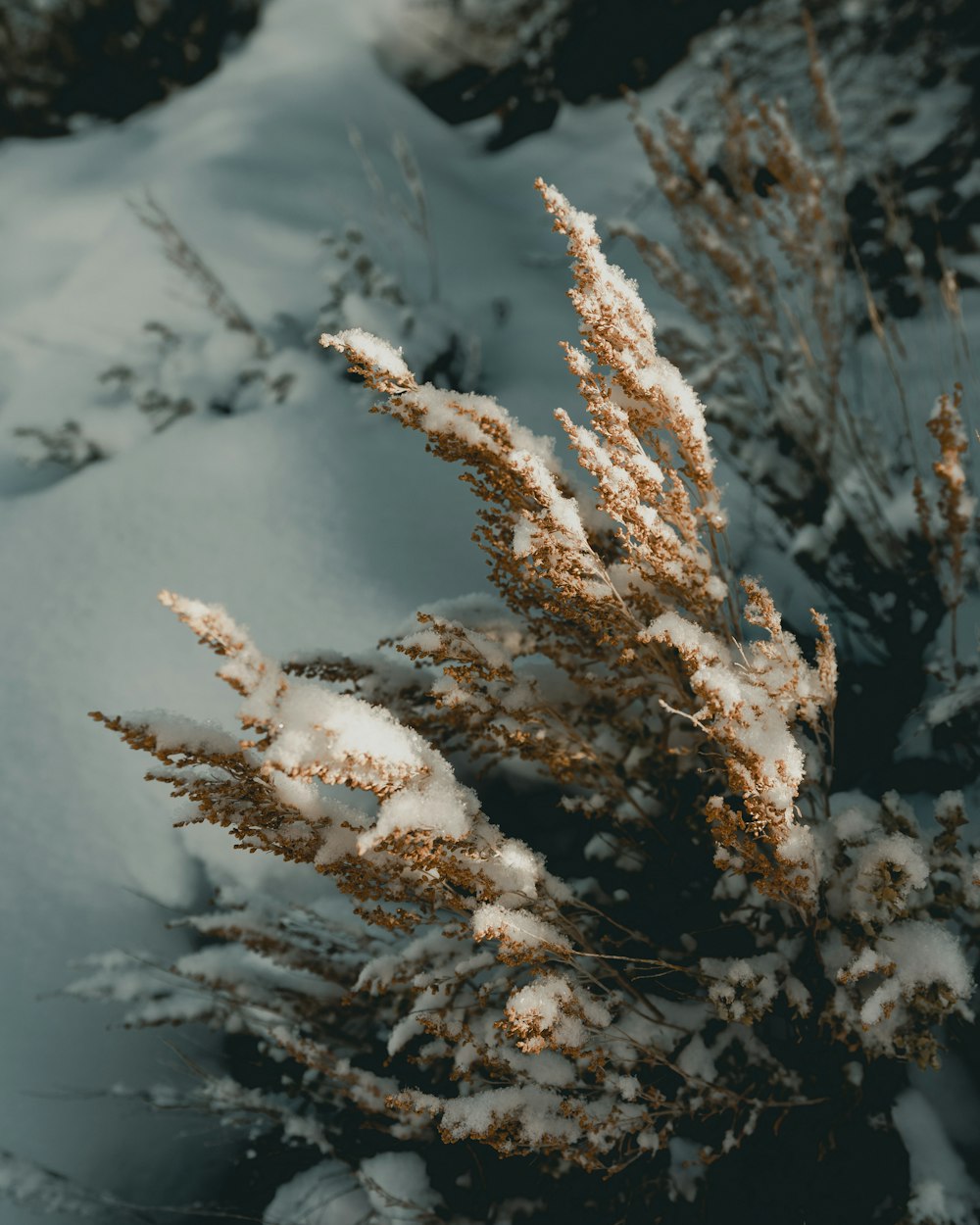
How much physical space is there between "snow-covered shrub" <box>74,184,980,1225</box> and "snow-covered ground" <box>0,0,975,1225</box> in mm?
284

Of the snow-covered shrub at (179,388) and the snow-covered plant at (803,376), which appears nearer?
the snow-covered plant at (803,376)

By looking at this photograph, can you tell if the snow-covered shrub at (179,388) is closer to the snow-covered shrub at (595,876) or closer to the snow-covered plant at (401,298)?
the snow-covered plant at (401,298)

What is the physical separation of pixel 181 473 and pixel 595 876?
5.18 ft

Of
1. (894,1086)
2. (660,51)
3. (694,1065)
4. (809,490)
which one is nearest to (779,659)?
(694,1065)

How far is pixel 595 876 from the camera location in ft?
4.44

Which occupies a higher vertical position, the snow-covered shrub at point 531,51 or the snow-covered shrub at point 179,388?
the snow-covered shrub at point 531,51

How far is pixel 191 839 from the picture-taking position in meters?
1.61

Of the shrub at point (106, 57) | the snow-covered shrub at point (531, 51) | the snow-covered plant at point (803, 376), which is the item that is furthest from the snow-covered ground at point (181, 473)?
the snow-covered plant at point (803, 376)

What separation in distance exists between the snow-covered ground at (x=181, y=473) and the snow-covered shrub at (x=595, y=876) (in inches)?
11.2

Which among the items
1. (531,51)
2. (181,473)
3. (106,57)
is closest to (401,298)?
(181,473)

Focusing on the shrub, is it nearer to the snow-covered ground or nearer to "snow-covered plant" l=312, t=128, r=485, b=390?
the snow-covered ground

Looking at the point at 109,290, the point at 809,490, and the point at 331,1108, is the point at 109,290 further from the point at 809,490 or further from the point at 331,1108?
the point at 331,1108

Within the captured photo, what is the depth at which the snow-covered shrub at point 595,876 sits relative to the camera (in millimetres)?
688

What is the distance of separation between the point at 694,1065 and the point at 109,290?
9.10 feet
